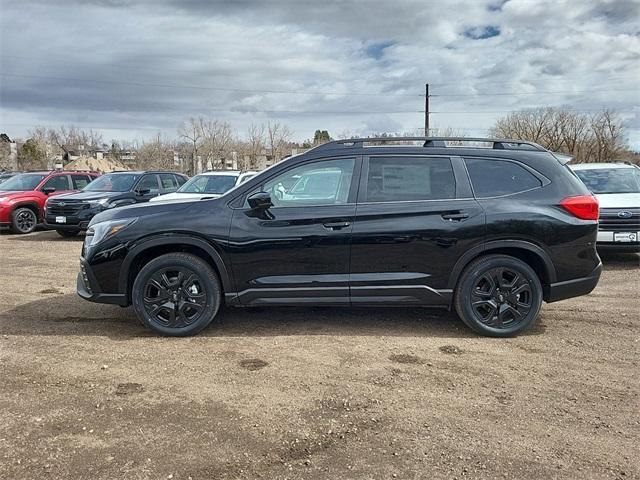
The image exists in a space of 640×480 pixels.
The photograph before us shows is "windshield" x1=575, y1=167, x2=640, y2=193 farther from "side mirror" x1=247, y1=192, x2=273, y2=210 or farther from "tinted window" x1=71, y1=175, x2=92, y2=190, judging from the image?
"tinted window" x1=71, y1=175, x2=92, y2=190

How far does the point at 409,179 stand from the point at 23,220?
12.4 m

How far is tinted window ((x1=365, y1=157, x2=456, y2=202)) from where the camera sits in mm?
4703

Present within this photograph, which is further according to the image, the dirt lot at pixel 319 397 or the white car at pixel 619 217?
the white car at pixel 619 217

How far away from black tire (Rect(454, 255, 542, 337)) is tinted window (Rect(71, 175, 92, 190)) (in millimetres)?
13156

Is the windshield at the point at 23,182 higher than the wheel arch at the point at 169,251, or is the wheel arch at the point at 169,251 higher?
the windshield at the point at 23,182

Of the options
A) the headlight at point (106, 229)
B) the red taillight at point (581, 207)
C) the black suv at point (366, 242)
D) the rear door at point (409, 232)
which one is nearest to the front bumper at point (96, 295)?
the black suv at point (366, 242)

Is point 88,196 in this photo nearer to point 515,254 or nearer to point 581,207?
point 515,254

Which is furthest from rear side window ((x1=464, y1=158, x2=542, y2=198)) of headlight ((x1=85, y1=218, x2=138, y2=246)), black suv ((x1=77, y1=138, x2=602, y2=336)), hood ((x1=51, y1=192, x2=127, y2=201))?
hood ((x1=51, y1=192, x2=127, y2=201))

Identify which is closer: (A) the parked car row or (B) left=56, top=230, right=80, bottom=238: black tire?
(A) the parked car row

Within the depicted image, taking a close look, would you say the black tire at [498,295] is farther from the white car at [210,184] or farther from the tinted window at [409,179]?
the white car at [210,184]

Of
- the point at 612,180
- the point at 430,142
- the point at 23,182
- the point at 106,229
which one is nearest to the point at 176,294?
the point at 106,229

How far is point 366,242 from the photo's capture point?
15.1 ft

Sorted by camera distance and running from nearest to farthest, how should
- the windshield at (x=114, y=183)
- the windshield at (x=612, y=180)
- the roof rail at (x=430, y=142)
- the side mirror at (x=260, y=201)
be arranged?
1. the side mirror at (x=260, y=201)
2. the roof rail at (x=430, y=142)
3. the windshield at (x=612, y=180)
4. the windshield at (x=114, y=183)

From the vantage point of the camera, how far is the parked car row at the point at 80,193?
466 inches
